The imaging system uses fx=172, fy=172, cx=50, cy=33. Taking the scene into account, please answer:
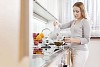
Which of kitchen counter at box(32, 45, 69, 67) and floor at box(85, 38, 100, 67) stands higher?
kitchen counter at box(32, 45, 69, 67)

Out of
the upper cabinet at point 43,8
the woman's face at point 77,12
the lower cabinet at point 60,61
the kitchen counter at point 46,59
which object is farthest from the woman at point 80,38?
the kitchen counter at point 46,59

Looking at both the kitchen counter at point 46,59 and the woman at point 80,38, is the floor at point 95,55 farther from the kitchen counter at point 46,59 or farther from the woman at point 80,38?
the kitchen counter at point 46,59

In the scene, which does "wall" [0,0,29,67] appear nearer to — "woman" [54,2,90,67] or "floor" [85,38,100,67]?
"woman" [54,2,90,67]

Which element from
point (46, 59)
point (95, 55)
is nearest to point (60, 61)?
point (46, 59)

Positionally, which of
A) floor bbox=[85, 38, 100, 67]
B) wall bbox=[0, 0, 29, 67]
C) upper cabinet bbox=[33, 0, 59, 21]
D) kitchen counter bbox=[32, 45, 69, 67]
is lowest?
floor bbox=[85, 38, 100, 67]

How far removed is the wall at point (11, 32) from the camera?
0.54 metres

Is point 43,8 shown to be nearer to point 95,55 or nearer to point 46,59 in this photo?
point 46,59

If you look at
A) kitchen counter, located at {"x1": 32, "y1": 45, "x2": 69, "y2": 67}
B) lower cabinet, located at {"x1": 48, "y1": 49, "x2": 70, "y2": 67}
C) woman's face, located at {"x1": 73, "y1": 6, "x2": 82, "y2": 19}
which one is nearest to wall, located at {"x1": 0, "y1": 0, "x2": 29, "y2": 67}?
kitchen counter, located at {"x1": 32, "y1": 45, "x2": 69, "y2": 67}

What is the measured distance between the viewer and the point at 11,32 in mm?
607

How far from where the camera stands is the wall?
54cm

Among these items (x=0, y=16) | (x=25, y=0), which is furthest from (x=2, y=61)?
(x=25, y=0)

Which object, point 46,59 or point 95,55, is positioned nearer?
point 46,59

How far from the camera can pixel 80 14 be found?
88.7 inches

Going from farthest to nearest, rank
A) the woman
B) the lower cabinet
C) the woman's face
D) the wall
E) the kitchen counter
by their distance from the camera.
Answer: the woman's face, the woman, the lower cabinet, the kitchen counter, the wall
